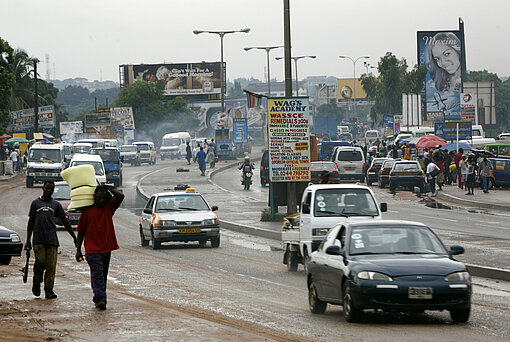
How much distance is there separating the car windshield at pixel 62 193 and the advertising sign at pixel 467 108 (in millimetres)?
41474

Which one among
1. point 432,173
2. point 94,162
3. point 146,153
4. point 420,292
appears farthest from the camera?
point 146,153

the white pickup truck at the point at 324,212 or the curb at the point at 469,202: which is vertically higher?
the white pickup truck at the point at 324,212

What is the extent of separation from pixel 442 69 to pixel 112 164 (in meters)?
41.7

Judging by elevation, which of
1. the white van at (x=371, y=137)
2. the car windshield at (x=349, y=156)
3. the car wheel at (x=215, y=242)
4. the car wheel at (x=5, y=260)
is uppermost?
the car wheel at (x=5, y=260)

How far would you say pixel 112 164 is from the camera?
54406 millimetres

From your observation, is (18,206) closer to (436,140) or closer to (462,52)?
(436,140)

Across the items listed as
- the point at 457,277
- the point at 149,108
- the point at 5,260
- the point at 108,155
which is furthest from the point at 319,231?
the point at 149,108

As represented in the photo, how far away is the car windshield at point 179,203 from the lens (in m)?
24.8

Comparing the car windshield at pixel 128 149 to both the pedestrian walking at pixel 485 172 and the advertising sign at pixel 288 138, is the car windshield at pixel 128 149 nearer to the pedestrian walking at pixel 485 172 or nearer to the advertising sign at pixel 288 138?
the pedestrian walking at pixel 485 172

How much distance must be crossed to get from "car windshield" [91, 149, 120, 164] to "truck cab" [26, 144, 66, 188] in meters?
2.21

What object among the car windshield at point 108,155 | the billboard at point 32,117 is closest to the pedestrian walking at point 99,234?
the car windshield at point 108,155

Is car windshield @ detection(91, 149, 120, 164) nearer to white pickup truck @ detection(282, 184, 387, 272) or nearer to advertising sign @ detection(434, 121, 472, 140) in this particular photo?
advertising sign @ detection(434, 121, 472, 140)

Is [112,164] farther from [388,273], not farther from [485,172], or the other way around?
[388,273]

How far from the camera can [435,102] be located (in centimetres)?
8762
